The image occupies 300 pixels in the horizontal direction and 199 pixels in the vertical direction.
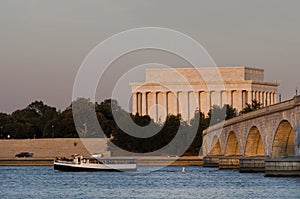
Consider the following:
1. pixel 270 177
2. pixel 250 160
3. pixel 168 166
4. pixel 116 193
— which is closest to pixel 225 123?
pixel 168 166

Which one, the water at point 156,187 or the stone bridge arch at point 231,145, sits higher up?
the stone bridge arch at point 231,145

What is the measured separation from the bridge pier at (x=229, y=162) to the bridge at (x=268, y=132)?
2696mm

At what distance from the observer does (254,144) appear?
129375 mm

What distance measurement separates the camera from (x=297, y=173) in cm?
9569

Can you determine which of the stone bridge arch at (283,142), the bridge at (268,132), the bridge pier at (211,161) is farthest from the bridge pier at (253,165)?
the bridge pier at (211,161)

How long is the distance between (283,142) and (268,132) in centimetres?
272

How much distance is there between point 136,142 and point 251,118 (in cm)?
6924

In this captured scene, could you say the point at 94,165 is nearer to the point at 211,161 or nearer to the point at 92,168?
the point at 92,168

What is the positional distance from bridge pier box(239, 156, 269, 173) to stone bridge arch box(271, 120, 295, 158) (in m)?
4.33

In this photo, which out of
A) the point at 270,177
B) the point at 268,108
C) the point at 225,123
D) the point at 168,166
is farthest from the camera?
the point at 168,166

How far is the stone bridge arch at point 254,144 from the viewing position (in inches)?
5032

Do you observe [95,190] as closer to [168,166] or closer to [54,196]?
[54,196]

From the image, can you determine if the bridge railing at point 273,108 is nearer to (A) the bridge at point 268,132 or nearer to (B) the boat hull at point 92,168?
(A) the bridge at point 268,132

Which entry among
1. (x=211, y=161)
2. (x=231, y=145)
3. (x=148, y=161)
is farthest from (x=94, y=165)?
(x=148, y=161)
